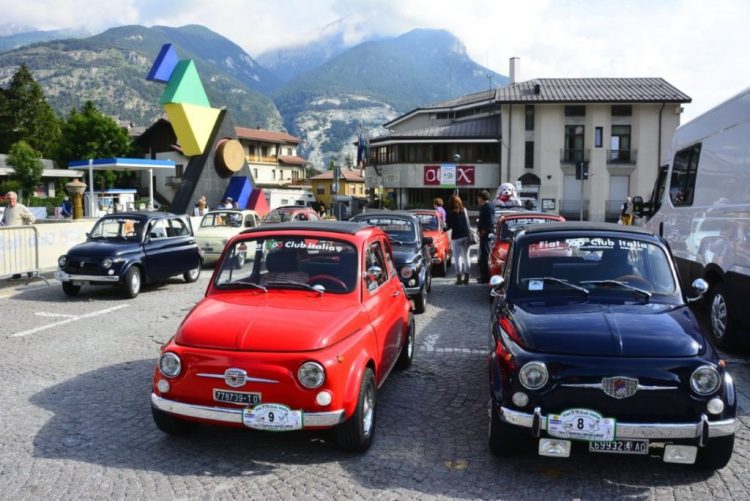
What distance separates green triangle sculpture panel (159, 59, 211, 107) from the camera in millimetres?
29750

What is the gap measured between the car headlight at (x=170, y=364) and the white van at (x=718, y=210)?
614 centimetres

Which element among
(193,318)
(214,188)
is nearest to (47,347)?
(193,318)

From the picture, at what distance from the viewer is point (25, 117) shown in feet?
244

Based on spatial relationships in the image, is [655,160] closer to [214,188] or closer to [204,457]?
[214,188]

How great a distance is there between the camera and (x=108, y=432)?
198 inches

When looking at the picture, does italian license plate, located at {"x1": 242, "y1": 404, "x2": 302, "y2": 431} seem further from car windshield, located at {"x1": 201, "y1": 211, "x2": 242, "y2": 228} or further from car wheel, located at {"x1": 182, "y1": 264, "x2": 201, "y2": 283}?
car windshield, located at {"x1": 201, "y1": 211, "x2": 242, "y2": 228}

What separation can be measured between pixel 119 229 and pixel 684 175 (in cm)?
1043

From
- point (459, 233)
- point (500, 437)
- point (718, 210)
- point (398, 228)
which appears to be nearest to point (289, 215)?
point (459, 233)

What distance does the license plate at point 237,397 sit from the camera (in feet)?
13.6

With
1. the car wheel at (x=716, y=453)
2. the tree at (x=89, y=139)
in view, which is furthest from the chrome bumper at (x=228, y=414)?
the tree at (x=89, y=139)

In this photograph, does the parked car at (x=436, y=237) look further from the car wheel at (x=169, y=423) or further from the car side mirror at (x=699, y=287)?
the car wheel at (x=169, y=423)

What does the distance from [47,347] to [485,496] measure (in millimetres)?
6336

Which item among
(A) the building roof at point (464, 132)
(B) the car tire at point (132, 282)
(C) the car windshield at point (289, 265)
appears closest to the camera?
(C) the car windshield at point (289, 265)

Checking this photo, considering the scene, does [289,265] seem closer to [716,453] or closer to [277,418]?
[277,418]
